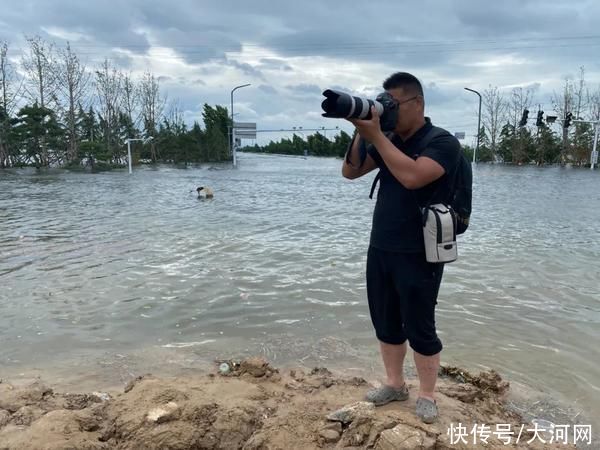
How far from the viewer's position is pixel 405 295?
9.13ft

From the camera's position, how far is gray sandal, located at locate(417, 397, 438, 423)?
9.44 feet

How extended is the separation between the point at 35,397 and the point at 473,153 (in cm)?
6149

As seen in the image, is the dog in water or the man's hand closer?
the man's hand

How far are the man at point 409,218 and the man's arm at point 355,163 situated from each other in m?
0.06

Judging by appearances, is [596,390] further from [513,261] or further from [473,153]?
[473,153]

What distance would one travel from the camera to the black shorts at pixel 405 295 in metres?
2.75

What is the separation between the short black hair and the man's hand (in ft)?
0.91

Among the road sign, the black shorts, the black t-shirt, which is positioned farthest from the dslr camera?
the road sign

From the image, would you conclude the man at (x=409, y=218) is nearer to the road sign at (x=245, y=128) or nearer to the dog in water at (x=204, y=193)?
the dog in water at (x=204, y=193)

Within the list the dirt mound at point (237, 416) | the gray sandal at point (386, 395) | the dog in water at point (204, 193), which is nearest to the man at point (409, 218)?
the gray sandal at point (386, 395)

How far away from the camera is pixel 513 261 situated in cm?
800

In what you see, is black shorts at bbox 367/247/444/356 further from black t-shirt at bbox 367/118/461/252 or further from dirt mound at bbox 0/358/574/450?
dirt mound at bbox 0/358/574/450

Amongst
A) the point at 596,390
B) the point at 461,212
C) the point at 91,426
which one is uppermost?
the point at 461,212

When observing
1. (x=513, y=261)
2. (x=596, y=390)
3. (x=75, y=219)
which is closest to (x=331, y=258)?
(x=513, y=261)
